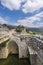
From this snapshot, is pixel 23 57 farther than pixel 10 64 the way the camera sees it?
Yes

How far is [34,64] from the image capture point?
9281 millimetres

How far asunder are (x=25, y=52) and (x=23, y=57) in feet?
1.89

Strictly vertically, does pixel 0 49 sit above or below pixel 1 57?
above

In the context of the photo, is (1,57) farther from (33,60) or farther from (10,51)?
(33,60)

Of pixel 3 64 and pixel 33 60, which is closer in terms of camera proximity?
pixel 33 60

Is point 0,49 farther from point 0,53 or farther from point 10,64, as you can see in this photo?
point 10,64

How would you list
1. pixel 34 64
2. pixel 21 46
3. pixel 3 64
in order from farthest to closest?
1. pixel 21 46
2. pixel 3 64
3. pixel 34 64

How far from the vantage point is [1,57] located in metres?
12.4

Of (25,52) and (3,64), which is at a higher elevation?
(25,52)

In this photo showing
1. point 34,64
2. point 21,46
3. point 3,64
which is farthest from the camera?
point 21,46

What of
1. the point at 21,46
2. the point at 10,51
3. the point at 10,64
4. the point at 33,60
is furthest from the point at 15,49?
the point at 33,60

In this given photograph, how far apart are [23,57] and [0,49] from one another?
2615 mm

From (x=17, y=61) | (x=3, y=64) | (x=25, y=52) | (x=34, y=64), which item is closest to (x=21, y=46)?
(x=25, y=52)

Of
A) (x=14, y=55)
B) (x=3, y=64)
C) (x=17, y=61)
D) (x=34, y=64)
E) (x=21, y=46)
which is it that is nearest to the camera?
(x=34, y=64)
